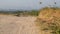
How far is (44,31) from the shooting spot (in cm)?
729

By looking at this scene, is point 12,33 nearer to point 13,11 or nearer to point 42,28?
point 42,28

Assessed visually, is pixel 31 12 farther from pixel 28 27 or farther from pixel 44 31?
pixel 44 31

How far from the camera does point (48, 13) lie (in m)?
9.48

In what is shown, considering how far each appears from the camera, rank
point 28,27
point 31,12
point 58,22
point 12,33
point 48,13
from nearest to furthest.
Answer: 1. point 12,33
2. point 58,22
3. point 28,27
4. point 48,13
5. point 31,12

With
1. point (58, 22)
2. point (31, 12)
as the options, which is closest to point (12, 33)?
point (58, 22)

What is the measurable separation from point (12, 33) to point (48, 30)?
4.17 feet

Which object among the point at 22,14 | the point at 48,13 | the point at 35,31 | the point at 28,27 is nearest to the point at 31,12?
the point at 22,14

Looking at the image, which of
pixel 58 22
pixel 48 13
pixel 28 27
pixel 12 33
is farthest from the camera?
pixel 48 13

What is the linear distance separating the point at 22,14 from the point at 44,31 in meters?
5.10

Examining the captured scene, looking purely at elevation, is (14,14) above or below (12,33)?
below

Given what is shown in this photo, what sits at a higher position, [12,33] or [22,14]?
[12,33]

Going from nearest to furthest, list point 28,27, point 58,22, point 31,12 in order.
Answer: point 58,22 → point 28,27 → point 31,12

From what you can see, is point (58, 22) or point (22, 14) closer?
point (58, 22)

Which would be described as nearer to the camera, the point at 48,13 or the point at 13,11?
the point at 48,13
